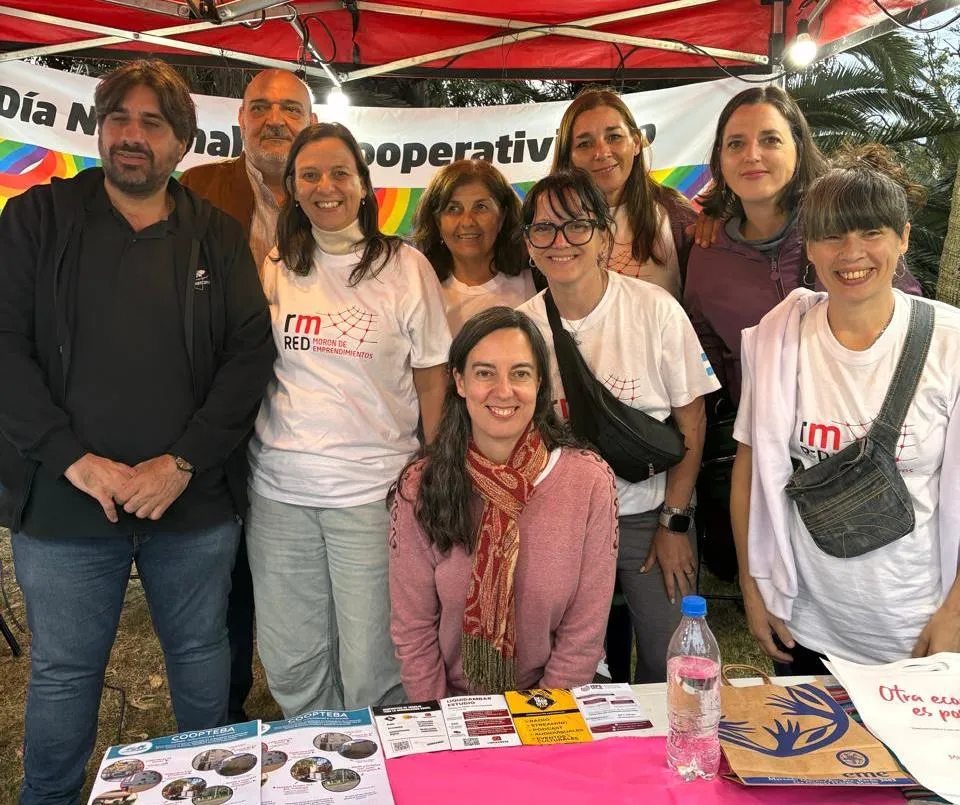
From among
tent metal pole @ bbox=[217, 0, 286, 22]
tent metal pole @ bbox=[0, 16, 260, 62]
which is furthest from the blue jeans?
tent metal pole @ bbox=[0, 16, 260, 62]

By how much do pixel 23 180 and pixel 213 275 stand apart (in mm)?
2824

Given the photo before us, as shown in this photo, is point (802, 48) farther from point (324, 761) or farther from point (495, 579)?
point (324, 761)

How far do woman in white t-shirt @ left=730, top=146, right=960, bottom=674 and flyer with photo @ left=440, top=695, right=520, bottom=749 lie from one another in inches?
32.4

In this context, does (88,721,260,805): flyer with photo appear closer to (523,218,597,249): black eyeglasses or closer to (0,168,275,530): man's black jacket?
(0,168,275,530): man's black jacket

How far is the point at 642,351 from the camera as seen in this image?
233 centimetres

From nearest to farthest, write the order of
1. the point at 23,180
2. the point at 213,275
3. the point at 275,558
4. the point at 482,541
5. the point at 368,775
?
the point at 368,775 → the point at 482,541 → the point at 213,275 → the point at 275,558 → the point at 23,180

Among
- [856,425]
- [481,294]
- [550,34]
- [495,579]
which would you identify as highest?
[550,34]

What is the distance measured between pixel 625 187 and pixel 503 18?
1915mm

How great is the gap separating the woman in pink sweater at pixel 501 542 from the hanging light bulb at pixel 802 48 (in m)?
2.63

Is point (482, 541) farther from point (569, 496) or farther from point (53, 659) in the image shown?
point (53, 659)

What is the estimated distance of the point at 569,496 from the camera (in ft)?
6.89

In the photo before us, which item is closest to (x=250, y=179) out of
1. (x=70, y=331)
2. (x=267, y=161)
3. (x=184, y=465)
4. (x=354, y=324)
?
(x=267, y=161)

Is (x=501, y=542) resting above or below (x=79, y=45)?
below

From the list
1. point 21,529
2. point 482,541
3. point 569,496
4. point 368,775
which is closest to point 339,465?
point 482,541
